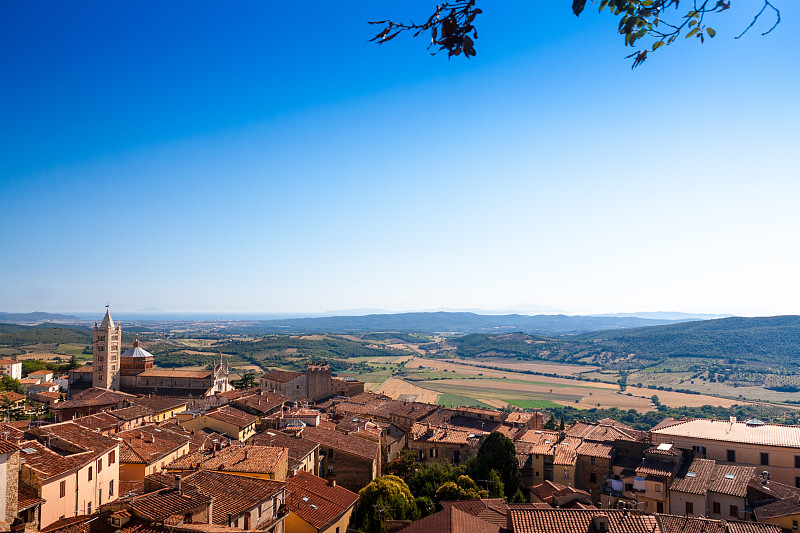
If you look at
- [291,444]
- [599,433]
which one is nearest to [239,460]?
[291,444]

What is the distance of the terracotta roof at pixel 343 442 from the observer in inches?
1297

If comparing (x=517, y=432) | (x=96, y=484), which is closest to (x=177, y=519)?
(x=96, y=484)

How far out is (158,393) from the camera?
64.4 meters

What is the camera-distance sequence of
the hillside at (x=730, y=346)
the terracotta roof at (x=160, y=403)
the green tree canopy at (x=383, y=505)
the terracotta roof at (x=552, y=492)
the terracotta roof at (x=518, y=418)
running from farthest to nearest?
the hillside at (x=730, y=346), the terracotta roof at (x=518, y=418), the terracotta roof at (x=160, y=403), the terracotta roof at (x=552, y=492), the green tree canopy at (x=383, y=505)

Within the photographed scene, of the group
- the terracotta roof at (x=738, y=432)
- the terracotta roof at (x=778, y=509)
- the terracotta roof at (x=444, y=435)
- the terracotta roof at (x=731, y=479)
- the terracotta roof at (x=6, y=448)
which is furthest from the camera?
the terracotta roof at (x=444, y=435)

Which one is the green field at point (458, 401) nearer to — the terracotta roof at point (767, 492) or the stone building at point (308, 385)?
the stone building at point (308, 385)

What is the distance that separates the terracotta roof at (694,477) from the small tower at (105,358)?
6303 cm

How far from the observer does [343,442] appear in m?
34.7

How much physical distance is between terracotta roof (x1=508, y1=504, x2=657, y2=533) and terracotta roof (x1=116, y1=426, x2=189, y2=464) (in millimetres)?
18178

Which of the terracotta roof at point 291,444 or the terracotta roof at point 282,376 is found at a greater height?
the terracotta roof at point 291,444

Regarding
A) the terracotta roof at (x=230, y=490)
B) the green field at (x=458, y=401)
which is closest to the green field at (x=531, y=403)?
the green field at (x=458, y=401)

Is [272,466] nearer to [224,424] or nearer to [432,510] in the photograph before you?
[432,510]

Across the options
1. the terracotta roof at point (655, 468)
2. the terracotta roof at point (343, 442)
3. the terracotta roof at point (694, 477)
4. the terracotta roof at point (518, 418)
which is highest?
the terracotta roof at point (343, 442)

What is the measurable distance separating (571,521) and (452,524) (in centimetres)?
453
